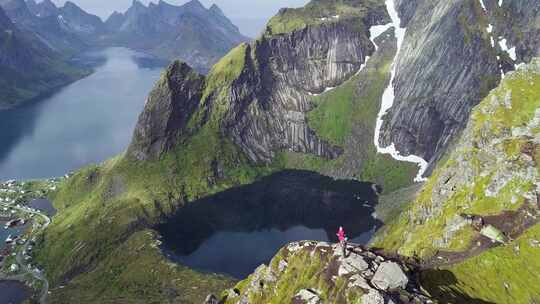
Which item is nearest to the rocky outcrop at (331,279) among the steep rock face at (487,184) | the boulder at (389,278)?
the boulder at (389,278)

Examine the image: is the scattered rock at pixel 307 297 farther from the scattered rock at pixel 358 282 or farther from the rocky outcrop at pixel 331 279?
the scattered rock at pixel 358 282

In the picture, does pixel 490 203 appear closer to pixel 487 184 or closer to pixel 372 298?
pixel 487 184

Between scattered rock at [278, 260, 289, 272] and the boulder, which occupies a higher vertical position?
the boulder

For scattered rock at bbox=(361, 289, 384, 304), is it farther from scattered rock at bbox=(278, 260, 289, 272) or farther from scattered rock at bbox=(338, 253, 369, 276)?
scattered rock at bbox=(278, 260, 289, 272)

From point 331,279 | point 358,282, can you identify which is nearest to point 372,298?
point 358,282

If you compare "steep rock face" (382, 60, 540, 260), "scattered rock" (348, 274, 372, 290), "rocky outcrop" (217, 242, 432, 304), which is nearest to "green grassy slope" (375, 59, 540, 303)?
"steep rock face" (382, 60, 540, 260)

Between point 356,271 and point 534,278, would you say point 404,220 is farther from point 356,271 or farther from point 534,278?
point 356,271

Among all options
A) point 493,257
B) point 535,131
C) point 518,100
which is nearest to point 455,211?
point 493,257
